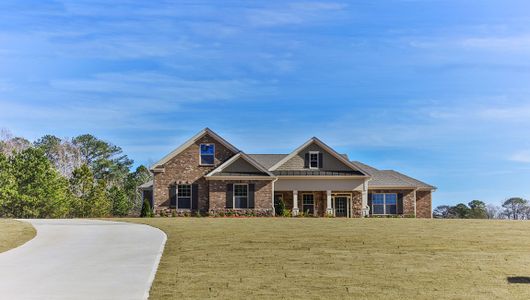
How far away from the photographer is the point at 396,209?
46.5m

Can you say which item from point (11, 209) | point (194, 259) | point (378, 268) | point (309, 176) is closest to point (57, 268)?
point (194, 259)

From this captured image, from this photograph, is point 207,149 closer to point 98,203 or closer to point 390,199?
point 390,199

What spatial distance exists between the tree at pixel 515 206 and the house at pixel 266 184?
25.3 metres

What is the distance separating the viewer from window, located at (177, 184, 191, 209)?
42281mm

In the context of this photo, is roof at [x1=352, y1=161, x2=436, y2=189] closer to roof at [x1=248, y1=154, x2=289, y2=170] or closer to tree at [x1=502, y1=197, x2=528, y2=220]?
roof at [x1=248, y1=154, x2=289, y2=170]

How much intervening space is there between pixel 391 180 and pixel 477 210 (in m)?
Result: 16.7

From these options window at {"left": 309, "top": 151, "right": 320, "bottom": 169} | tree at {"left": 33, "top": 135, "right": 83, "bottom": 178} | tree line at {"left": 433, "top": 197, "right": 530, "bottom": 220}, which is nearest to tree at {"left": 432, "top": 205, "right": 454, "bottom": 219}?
tree line at {"left": 433, "top": 197, "right": 530, "bottom": 220}

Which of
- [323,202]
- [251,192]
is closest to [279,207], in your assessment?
[251,192]

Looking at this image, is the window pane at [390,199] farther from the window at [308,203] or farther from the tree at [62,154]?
the tree at [62,154]

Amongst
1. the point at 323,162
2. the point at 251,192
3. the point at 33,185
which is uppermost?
the point at 323,162

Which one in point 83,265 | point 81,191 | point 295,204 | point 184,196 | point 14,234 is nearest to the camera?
point 83,265

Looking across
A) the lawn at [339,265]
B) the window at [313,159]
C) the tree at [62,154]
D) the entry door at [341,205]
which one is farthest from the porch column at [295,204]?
the tree at [62,154]

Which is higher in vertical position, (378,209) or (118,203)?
(118,203)

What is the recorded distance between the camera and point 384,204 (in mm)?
46625
